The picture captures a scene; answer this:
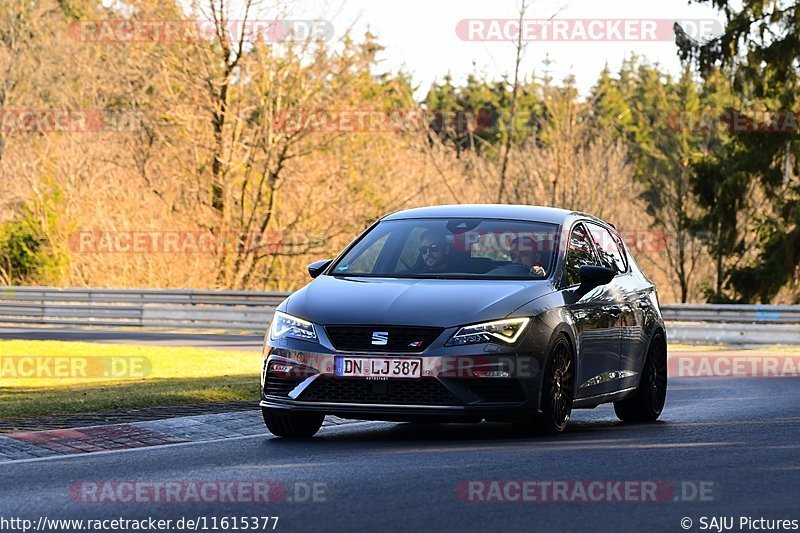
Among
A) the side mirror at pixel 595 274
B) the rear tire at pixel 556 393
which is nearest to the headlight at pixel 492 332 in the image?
the rear tire at pixel 556 393

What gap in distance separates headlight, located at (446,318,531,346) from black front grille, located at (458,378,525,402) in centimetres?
26

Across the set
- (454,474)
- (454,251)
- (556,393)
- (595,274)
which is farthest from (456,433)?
(454,474)

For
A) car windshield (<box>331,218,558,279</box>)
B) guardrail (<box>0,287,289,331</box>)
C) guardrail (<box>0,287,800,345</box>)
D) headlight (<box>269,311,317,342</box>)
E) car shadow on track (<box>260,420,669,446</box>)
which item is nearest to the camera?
headlight (<box>269,311,317,342</box>)

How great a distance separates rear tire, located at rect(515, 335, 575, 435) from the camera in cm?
1018

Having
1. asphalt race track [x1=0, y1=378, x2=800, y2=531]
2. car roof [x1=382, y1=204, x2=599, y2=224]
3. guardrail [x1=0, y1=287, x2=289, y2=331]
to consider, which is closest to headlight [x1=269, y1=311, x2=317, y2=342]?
asphalt race track [x1=0, y1=378, x2=800, y2=531]

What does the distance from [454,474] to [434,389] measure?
1.35 m

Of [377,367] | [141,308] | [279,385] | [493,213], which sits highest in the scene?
[493,213]

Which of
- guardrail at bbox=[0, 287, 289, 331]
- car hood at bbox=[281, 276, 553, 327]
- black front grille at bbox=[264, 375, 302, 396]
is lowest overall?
guardrail at bbox=[0, 287, 289, 331]

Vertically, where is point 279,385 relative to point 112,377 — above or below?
above

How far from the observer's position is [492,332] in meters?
9.81

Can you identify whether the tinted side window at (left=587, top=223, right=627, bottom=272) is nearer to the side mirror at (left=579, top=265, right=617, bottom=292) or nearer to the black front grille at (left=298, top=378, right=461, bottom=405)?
the side mirror at (left=579, top=265, right=617, bottom=292)

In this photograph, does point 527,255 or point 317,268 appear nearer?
point 527,255

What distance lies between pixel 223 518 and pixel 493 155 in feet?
235

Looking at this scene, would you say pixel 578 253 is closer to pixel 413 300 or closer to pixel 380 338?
pixel 413 300
